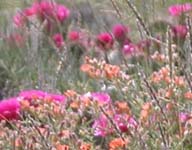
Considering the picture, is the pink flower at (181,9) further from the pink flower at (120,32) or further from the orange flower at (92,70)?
the orange flower at (92,70)

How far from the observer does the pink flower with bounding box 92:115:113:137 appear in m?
2.12

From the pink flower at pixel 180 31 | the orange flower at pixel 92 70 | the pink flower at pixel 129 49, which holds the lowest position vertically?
the orange flower at pixel 92 70

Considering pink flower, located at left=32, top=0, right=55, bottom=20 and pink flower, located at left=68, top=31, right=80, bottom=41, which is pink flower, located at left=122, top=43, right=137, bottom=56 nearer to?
pink flower, located at left=68, top=31, right=80, bottom=41

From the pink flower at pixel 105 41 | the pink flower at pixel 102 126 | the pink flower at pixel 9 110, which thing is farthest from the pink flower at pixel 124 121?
the pink flower at pixel 105 41

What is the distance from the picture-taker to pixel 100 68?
2.15m

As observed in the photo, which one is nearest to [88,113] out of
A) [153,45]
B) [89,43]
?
[153,45]

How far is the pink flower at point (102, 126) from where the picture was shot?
212 centimetres

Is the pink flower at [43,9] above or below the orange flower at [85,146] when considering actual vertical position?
above

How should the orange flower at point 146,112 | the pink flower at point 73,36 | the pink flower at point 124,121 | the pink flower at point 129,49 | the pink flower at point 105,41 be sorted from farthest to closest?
the pink flower at point 73,36 < the pink flower at point 105,41 < the pink flower at point 129,49 < the pink flower at point 124,121 < the orange flower at point 146,112

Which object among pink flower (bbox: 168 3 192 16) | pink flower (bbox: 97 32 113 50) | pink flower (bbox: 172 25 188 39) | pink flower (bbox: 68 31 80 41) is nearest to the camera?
pink flower (bbox: 168 3 192 16)

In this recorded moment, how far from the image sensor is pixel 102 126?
2146mm

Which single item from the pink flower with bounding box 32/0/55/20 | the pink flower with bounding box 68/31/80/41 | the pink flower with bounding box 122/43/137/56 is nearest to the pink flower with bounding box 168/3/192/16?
the pink flower with bounding box 122/43/137/56

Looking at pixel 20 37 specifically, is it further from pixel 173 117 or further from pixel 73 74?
pixel 173 117

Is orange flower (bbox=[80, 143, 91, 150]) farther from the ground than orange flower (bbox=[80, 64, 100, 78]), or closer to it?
closer to it
